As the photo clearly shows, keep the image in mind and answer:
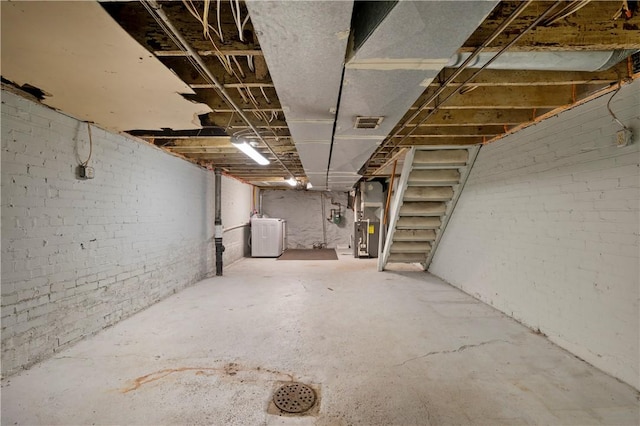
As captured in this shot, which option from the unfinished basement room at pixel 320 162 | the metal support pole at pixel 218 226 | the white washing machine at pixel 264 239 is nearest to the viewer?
the unfinished basement room at pixel 320 162

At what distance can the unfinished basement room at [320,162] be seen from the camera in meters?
1.46

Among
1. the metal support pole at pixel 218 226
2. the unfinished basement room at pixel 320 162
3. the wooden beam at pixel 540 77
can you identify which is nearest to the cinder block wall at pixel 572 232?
the unfinished basement room at pixel 320 162

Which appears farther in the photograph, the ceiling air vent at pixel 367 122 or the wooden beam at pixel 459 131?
the wooden beam at pixel 459 131

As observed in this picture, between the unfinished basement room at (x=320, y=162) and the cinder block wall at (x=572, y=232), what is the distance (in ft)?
0.05

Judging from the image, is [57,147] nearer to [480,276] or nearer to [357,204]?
[480,276]

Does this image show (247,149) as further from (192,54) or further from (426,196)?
(426,196)

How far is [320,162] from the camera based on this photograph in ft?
12.9

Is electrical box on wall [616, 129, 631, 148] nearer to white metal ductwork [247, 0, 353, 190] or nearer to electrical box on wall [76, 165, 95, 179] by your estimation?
white metal ductwork [247, 0, 353, 190]

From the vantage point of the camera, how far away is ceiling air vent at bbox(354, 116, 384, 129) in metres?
2.24

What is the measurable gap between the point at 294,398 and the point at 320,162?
9.54 ft

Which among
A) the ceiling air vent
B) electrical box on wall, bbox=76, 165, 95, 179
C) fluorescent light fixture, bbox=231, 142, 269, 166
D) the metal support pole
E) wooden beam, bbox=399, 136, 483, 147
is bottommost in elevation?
the metal support pole

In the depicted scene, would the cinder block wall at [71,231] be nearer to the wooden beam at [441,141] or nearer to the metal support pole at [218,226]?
the metal support pole at [218,226]

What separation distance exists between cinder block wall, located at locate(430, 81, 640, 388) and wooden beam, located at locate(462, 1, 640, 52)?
612 mm

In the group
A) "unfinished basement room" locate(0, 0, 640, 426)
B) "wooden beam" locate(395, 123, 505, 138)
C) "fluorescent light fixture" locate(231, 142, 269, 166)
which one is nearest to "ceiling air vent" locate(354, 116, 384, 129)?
"unfinished basement room" locate(0, 0, 640, 426)
